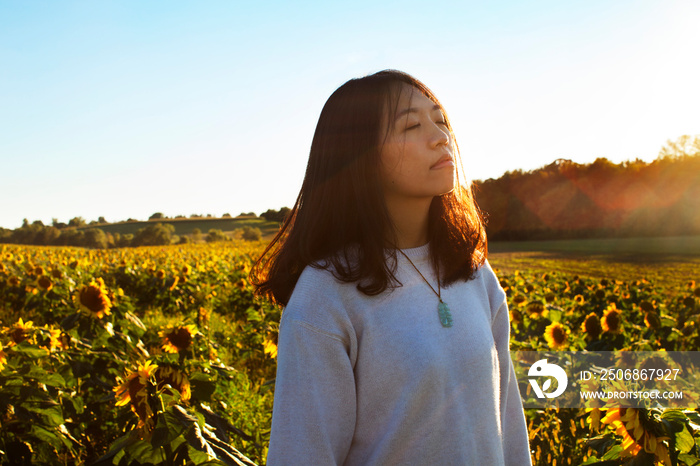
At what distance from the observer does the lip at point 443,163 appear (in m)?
1.39

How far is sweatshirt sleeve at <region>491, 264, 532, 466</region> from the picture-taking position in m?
1.58

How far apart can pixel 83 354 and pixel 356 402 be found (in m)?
2.40

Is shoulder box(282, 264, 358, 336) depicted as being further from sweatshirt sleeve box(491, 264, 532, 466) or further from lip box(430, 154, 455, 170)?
sweatshirt sleeve box(491, 264, 532, 466)

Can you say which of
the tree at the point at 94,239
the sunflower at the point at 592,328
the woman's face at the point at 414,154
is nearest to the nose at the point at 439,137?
the woman's face at the point at 414,154

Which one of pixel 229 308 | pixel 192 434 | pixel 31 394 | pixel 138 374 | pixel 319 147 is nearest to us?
pixel 319 147

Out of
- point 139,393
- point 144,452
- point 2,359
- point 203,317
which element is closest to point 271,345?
point 2,359

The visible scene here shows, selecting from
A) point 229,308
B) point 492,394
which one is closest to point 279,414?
point 492,394

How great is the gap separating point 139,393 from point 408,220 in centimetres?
118

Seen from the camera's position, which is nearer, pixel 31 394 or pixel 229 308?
pixel 31 394

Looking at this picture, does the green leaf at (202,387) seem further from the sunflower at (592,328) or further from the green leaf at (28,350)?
the sunflower at (592,328)

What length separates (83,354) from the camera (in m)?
2.99

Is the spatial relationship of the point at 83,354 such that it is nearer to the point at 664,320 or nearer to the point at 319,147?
the point at 319,147

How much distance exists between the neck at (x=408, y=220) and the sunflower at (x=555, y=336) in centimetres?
263

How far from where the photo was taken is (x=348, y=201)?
144 cm
